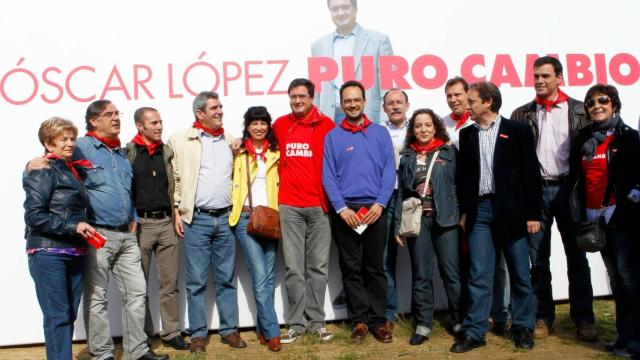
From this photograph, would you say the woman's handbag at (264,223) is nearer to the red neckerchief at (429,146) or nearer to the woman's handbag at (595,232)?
the red neckerchief at (429,146)

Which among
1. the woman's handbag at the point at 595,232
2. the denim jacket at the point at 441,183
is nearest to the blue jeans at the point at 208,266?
the denim jacket at the point at 441,183

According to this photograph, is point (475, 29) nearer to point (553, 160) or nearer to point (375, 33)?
point (375, 33)

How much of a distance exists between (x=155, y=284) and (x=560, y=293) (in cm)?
373

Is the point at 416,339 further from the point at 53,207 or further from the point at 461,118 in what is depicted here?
the point at 53,207

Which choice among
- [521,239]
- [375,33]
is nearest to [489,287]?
[521,239]

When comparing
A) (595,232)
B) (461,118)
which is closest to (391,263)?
(461,118)

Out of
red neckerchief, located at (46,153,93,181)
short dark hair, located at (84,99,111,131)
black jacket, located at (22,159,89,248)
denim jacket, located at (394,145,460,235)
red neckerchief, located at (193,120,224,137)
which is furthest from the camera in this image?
red neckerchief, located at (193,120,224,137)

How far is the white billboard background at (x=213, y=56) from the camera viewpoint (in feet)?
16.2

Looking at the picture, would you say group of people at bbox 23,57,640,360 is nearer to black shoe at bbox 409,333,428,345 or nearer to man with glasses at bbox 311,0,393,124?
black shoe at bbox 409,333,428,345

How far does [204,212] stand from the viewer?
4.52 m

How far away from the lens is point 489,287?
4129 millimetres

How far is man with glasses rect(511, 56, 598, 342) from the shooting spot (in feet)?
14.3

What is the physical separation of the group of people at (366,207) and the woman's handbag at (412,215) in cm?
3

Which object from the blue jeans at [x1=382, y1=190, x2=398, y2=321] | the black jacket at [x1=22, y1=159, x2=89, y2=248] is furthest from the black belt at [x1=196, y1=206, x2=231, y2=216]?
the blue jeans at [x1=382, y1=190, x2=398, y2=321]
